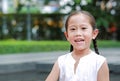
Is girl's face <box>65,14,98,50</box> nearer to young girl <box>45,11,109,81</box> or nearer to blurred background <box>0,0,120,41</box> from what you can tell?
young girl <box>45,11,109,81</box>

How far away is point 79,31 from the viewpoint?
7.76ft

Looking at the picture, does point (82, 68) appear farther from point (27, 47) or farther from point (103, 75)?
point (27, 47)

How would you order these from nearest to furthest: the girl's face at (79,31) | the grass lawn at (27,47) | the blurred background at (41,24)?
1. the girl's face at (79,31)
2. the grass lawn at (27,47)
3. the blurred background at (41,24)

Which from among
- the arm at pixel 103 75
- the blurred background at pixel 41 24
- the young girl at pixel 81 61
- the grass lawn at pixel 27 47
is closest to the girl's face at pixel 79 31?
the young girl at pixel 81 61

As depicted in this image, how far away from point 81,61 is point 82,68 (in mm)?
49

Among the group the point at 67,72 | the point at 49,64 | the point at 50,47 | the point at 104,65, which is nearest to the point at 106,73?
the point at 104,65

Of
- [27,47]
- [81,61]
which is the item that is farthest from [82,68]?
[27,47]

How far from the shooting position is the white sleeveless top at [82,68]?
2371 millimetres

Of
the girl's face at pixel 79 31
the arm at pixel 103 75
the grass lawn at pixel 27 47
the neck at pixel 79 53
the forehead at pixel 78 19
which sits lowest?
the grass lawn at pixel 27 47

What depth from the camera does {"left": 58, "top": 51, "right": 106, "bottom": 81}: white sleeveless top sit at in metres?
2.37

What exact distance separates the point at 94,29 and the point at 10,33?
46.8ft

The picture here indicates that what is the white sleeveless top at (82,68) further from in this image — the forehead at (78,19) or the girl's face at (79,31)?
the forehead at (78,19)

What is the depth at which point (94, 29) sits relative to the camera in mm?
2465

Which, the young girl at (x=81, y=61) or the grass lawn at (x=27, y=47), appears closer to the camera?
the young girl at (x=81, y=61)
